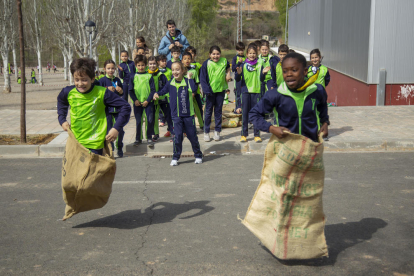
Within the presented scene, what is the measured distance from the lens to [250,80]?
31.6 ft

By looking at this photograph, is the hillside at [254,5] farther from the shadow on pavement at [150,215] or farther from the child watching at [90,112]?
the child watching at [90,112]

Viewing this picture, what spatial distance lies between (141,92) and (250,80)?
218cm

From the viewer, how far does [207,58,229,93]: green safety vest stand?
9719 mm

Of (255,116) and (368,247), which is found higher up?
(255,116)

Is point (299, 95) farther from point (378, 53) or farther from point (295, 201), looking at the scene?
point (378, 53)

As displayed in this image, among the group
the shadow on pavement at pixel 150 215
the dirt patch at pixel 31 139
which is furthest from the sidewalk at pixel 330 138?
the shadow on pavement at pixel 150 215

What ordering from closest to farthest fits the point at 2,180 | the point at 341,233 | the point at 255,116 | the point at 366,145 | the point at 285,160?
the point at 285,160 → the point at 255,116 → the point at 341,233 → the point at 2,180 → the point at 366,145

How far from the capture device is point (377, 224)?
16.5 feet

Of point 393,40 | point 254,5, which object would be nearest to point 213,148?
point 393,40

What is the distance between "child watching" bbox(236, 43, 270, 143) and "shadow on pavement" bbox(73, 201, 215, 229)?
3992mm

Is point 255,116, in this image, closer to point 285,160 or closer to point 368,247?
point 285,160

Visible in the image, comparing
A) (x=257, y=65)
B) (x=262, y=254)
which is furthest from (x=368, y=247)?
(x=257, y=65)

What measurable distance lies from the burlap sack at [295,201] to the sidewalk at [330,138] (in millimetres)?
5283

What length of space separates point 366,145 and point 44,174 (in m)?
5.85
